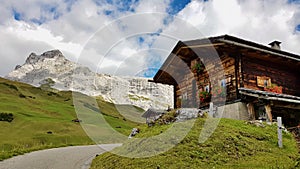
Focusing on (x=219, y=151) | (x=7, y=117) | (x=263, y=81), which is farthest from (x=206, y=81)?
(x=7, y=117)

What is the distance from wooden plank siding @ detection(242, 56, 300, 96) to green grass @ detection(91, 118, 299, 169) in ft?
24.6

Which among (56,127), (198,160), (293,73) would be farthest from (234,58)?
(56,127)

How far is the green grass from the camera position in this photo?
27.8 feet

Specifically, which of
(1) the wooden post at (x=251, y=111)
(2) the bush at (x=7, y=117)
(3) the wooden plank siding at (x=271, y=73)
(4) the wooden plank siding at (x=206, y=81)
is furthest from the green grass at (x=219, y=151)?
(2) the bush at (x=7, y=117)

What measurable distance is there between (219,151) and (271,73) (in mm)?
13033

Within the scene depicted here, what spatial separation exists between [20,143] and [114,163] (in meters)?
26.7

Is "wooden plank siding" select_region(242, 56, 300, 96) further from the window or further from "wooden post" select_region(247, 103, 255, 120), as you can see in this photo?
"wooden post" select_region(247, 103, 255, 120)

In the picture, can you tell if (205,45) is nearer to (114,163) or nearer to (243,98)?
(243,98)

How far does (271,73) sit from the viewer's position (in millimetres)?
20125

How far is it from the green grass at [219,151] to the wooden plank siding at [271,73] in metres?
7.51

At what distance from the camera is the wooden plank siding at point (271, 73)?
61.4 feet

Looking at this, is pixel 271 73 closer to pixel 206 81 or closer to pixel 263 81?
pixel 263 81

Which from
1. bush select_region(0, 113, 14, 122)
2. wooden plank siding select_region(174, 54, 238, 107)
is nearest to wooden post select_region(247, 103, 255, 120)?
wooden plank siding select_region(174, 54, 238, 107)

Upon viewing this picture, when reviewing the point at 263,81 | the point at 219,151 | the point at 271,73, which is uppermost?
the point at 271,73
